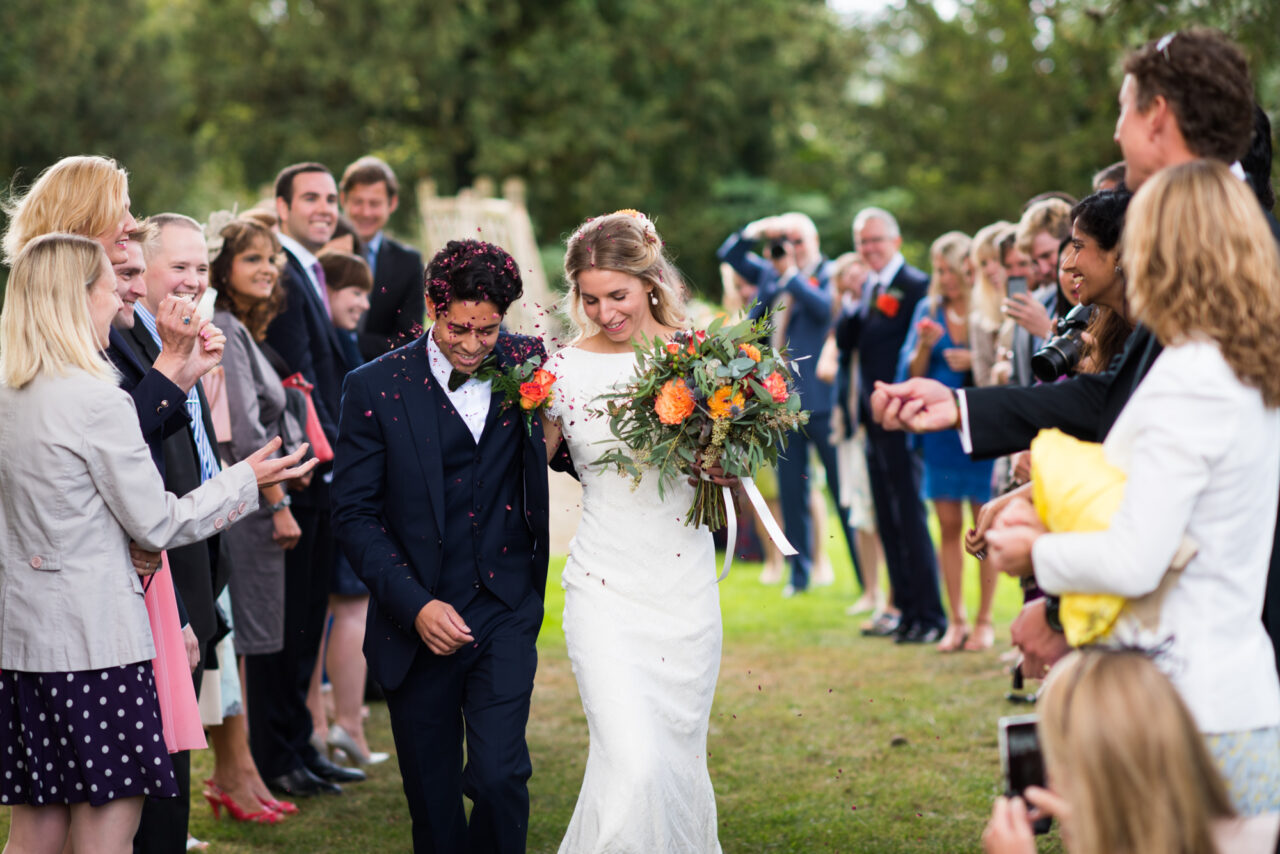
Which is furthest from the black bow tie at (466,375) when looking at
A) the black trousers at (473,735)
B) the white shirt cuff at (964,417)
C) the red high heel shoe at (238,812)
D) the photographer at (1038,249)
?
the photographer at (1038,249)

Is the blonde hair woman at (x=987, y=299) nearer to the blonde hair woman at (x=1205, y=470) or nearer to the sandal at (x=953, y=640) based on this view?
the sandal at (x=953, y=640)

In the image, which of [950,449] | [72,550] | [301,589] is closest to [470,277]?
[72,550]

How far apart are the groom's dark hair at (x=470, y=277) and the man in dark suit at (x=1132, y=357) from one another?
1.60 metres

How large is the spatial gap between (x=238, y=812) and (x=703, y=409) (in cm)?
303

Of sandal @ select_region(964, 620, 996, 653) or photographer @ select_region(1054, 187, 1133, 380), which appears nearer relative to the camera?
photographer @ select_region(1054, 187, 1133, 380)

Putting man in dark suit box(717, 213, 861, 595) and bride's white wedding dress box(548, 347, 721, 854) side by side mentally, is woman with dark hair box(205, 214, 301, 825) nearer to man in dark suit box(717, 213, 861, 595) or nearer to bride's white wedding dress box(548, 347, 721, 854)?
bride's white wedding dress box(548, 347, 721, 854)

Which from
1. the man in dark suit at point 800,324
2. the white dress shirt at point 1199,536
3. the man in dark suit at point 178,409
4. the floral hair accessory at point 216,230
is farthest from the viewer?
the man in dark suit at point 800,324

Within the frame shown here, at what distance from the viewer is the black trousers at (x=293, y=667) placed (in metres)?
6.40

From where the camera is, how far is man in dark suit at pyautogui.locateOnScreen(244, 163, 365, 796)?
21.0 feet

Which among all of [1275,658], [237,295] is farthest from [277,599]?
[1275,658]

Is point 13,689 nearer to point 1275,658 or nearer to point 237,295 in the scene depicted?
point 237,295

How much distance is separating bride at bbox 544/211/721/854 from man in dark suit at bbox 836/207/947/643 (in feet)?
16.7

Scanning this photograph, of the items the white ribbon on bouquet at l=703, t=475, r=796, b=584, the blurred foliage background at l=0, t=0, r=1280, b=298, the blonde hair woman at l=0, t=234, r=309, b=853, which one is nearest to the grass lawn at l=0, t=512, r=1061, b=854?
the white ribbon on bouquet at l=703, t=475, r=796, b=584

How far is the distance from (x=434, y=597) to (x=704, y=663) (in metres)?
1.01
